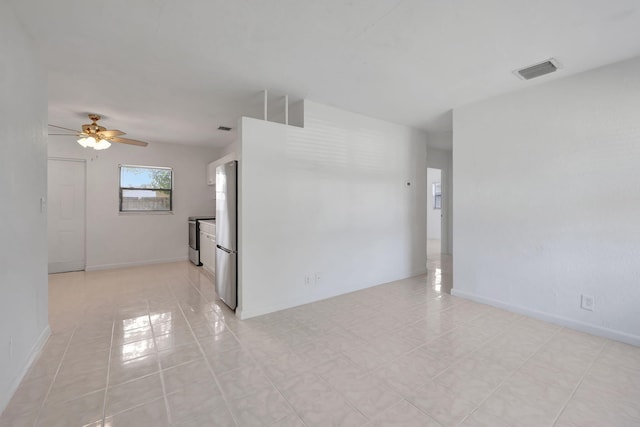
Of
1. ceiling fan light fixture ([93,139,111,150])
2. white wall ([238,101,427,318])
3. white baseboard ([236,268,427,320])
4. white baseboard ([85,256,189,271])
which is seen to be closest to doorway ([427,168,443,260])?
white wall ([238,101,427,318])

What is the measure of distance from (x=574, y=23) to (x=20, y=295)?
4465 millimetres

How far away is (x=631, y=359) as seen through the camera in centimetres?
221

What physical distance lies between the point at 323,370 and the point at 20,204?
2.52 metres

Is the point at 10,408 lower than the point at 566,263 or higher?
lower

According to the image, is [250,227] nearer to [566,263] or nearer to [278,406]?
[278,406]

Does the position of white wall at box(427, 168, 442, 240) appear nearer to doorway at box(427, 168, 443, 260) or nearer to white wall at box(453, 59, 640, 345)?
doorway at box(427, 168, 443, 260)

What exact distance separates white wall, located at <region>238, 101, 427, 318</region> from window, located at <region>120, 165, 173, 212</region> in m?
3.79

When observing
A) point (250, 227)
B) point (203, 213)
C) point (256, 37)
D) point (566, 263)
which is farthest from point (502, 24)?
Answer: point (203, 213)

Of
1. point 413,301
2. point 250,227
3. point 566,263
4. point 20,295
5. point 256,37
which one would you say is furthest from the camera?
point 413,301

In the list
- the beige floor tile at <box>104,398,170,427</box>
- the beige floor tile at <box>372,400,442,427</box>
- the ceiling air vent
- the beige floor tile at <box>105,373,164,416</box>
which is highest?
the ceiling air vent

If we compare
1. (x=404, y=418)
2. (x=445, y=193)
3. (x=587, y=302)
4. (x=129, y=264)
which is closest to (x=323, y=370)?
(x=404, y=418)

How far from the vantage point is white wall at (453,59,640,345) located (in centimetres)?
250

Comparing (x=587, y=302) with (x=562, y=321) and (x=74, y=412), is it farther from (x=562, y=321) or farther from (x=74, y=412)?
(x=74, y=412)

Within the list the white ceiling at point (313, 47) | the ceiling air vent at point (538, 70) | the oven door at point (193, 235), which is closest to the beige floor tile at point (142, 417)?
the white ceiling at point (313, 47)
